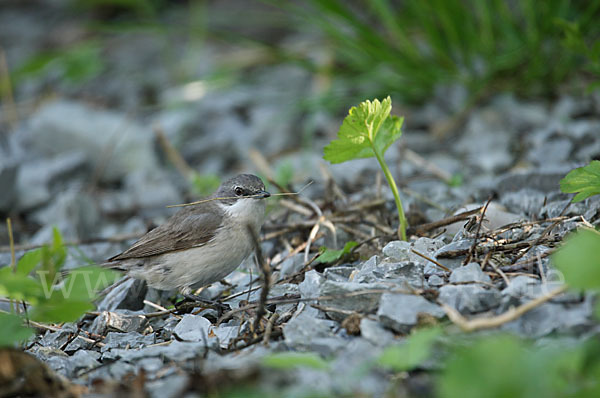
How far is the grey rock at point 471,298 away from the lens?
269 cm

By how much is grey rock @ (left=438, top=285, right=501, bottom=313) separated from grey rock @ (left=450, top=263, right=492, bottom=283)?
13cm

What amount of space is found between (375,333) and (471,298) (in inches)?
18.0

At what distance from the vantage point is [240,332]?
125 inches

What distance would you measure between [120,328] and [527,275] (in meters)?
2.33

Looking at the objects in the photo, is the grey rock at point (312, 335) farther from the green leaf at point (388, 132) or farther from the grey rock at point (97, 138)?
the grey rock at point (97, 138)

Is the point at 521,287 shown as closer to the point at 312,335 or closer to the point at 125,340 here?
the point at 312,335

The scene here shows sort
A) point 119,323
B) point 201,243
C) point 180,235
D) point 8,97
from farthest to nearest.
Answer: point 8,97
point 180,235
point 201,243
point 119,323

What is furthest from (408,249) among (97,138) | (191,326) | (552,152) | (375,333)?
(97,138)

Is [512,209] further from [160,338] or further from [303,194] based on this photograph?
[160,338]

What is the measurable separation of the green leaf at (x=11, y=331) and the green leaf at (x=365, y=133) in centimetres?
178

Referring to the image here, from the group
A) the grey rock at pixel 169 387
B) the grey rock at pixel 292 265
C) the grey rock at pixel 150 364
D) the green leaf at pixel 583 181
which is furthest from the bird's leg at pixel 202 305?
the green leaf at pixel 583 181

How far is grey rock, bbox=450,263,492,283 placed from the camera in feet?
9.57

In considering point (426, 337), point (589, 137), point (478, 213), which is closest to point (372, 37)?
point (589, 137)

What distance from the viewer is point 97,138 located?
778 cm
